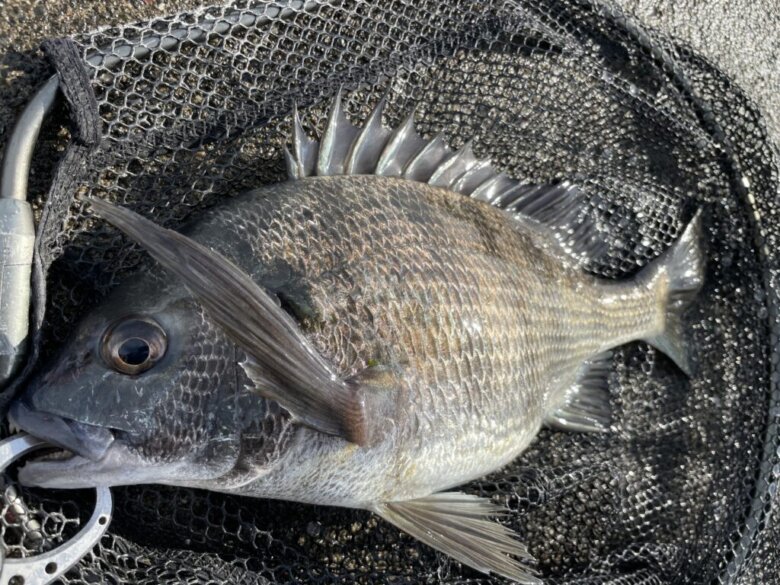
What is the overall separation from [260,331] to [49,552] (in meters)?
0.68

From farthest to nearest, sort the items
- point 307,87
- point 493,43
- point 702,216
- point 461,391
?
1. point 702,216
2. point 493,43
3. point 307,87
4. point 461,391

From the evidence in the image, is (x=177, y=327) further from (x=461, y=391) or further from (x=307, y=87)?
(x=307, y=87)

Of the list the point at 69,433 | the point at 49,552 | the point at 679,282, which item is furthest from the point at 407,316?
the point at 679,282

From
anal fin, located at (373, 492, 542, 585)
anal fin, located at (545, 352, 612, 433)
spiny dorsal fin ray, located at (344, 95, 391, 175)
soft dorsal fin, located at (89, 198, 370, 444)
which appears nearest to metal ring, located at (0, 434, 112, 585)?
soft dorsal fin, located at (89, 198, 370, 444)

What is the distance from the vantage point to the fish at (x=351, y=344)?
1230 mm

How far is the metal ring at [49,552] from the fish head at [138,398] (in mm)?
40

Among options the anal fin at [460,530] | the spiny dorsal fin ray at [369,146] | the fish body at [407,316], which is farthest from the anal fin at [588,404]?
the spiny dorsal fin ray at [369,146]

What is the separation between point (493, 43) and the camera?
200 cm

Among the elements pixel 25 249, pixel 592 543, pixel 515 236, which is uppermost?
pixel 515 236

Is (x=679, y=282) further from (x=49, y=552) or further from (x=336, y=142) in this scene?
(x=49, y=552)

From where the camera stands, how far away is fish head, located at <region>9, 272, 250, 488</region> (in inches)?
48.4

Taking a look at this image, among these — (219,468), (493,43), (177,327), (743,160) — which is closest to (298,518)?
(219,468)

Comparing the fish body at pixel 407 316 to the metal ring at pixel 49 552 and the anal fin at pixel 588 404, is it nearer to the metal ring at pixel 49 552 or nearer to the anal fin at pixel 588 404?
the anal fin at pixel 588 404

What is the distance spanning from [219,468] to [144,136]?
83 cm
